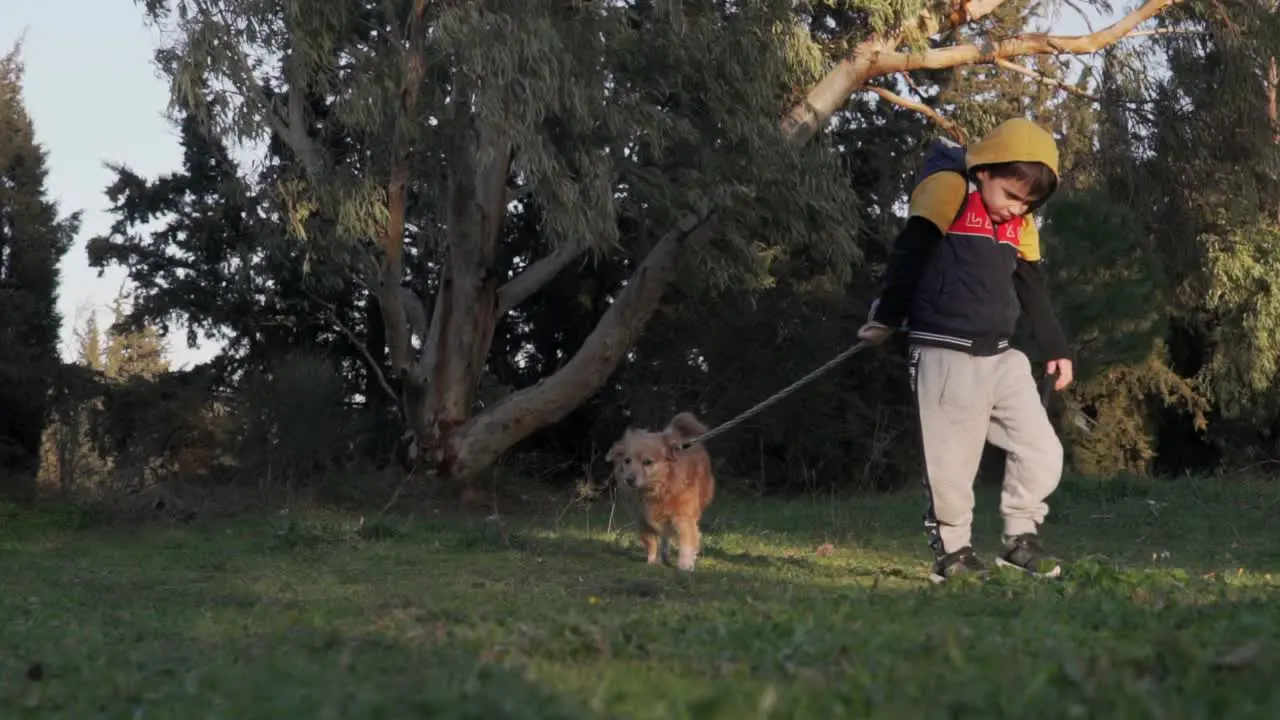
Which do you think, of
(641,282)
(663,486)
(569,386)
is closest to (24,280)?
(569,386)

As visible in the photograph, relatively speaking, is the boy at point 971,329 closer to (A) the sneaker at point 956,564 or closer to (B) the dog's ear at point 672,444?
(A) the sneaker at point 956,564

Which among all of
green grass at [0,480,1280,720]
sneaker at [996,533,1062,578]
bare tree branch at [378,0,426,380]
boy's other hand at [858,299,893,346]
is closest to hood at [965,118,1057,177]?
boy's other hand at [858,299,893,346]

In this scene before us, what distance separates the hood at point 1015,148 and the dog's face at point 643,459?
11.1 feet

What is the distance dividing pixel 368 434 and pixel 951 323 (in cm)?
1612

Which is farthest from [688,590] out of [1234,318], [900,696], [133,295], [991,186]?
[1234,318]

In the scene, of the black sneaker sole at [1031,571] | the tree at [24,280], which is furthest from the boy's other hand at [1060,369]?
the tree at [24,280]

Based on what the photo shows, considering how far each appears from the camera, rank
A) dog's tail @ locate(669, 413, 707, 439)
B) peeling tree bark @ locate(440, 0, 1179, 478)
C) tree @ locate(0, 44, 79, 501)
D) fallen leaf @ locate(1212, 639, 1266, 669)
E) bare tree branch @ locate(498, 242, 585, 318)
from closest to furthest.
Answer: fallen leaf @ locate(1212, 639, 1266, 669) < dog's tail @ locate(669, 413, 707, 439) < peeling tree bark @ locate(440, 0, 1179, 478) < bare tree branch @ locate(498, 242, 585, 318) < tree @ locate(0, 44, 79, 501)

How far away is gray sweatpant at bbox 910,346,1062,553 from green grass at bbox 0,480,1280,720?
0.49 meters

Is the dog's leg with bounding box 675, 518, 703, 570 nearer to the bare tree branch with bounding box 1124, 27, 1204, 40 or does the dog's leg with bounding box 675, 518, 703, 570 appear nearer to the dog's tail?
the dog's tail

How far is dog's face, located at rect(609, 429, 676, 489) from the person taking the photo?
9609mm

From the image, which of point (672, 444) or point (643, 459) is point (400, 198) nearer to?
point (672, 444)

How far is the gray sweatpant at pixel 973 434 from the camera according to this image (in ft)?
→ 23.1

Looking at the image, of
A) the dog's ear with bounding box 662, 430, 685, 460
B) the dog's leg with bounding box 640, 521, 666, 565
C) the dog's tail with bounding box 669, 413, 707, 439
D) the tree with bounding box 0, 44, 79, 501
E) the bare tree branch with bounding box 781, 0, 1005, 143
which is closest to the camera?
the dog's leg with bounding box 640, 521, 666, 565

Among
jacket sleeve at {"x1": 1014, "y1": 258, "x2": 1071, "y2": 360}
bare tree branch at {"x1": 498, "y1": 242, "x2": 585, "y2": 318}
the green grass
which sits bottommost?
the green grass
